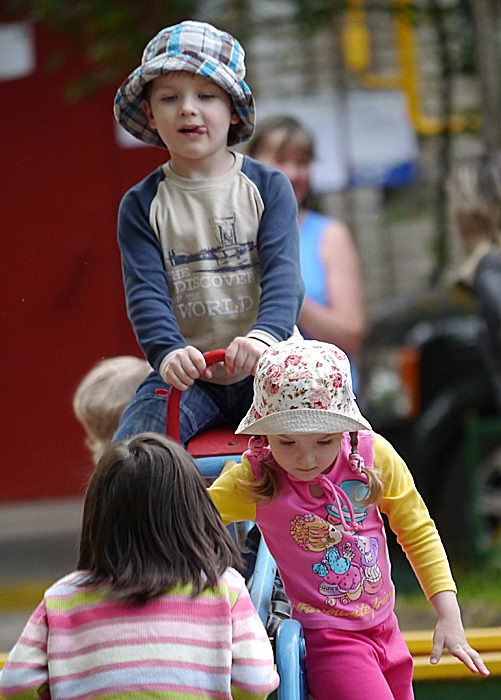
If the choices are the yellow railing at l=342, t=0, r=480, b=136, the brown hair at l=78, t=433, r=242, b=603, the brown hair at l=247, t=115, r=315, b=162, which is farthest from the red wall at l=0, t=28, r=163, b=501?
the brown hair at l=78, t=433, r=242, b=603

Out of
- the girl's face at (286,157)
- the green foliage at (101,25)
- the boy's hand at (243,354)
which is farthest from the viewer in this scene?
the green foliage at (101,25)

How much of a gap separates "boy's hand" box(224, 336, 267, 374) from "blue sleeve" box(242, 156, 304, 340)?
8 centimetres

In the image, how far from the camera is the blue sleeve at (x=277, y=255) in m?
2.48

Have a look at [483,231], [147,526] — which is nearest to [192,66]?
[147,526]

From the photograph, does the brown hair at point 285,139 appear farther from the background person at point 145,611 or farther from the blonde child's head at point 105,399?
the background person at point 145,611

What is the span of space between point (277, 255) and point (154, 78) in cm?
43

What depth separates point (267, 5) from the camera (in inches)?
282

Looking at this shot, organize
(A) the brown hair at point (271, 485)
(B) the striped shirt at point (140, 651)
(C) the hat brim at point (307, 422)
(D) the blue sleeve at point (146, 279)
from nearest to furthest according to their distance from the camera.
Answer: (B) the striped shirt at point (140, 651) < (C) the hat brim at point (307, 422) < (A) the brown hair at point (271, 485) < (D) the blue sleeve at point (146, 279)

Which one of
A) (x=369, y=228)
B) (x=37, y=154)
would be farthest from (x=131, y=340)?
(x=369, y=228)

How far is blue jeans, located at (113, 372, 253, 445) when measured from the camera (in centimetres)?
250

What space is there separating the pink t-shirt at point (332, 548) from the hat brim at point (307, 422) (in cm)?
13

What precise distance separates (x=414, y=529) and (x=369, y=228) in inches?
214

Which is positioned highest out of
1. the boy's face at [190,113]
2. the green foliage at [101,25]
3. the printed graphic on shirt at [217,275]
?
the green foliage at [101,25]

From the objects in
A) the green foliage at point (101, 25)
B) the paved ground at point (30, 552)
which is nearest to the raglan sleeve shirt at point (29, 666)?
the paved ground at point (30, 552)
